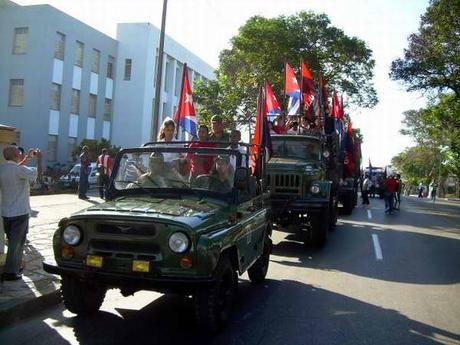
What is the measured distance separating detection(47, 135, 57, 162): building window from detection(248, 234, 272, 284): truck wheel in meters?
29.9

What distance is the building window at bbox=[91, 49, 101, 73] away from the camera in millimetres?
40125

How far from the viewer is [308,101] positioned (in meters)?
17.7

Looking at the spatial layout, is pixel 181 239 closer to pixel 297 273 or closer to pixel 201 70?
pixel 297 273

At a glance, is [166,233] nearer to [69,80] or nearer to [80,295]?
[80,295]

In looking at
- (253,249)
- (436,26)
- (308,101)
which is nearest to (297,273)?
(253,249)

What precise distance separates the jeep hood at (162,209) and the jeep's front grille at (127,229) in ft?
0.33

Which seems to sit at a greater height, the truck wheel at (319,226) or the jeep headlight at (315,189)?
the jeep headlight at (315,189)

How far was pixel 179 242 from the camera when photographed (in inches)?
206

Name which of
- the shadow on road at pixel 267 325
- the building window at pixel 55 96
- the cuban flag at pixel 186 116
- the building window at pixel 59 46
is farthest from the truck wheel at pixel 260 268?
the building window at pixel 59 46

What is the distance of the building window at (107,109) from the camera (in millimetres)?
43031

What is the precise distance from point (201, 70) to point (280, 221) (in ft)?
154

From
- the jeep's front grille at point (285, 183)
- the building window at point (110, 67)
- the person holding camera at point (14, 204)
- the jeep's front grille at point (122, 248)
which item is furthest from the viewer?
the building window at point (110, 67)

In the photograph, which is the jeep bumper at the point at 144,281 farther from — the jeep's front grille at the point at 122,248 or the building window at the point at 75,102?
the building window at the point at 75,102

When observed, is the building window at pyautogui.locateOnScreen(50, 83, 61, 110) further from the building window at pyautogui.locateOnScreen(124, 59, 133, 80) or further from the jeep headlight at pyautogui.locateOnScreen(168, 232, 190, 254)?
the jeep headlight at pyautogui.locateOnScreen(168, 232, 190, 254)
